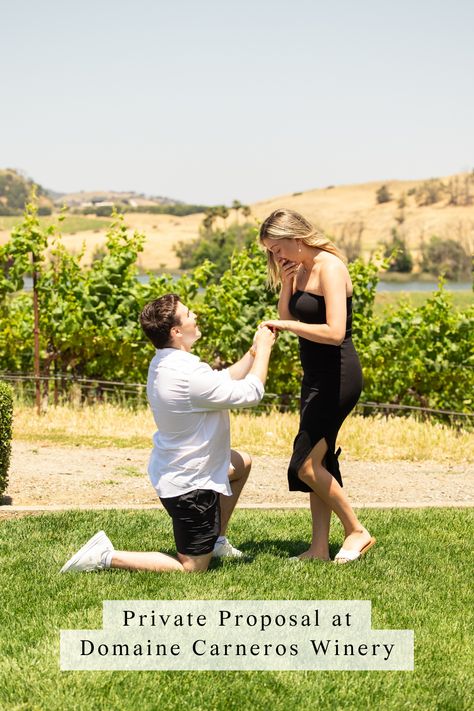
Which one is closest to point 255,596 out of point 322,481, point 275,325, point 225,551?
point 225,551

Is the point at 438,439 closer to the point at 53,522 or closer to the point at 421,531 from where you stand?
the point at 421,531

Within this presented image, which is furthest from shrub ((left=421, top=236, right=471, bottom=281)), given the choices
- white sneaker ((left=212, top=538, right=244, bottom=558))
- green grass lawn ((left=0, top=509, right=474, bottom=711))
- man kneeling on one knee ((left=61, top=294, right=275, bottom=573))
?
man kneeling on one knee ((left=61, top=294, right=275, bottom=573))

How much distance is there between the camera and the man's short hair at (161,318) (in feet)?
14.7

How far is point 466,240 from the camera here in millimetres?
95375

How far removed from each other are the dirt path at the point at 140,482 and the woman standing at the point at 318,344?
150 cm

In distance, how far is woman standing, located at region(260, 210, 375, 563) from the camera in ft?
15.4

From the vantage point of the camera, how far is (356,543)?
4992mm

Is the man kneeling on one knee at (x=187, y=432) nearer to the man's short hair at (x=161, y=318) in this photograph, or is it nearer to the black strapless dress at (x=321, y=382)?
the man's short hair at (x=161, y=318)

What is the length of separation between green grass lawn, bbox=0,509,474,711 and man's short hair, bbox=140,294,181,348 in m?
1.17

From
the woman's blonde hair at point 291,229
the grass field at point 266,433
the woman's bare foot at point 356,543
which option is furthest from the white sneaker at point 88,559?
the grass field at point 266,433

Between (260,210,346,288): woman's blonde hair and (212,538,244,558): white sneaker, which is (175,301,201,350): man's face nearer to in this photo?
(260,210,346,288): woman's blonde hair

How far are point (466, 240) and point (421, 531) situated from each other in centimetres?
9331

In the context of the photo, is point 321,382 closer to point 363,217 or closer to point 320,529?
point 320,529

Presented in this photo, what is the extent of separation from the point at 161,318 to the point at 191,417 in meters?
0.49
